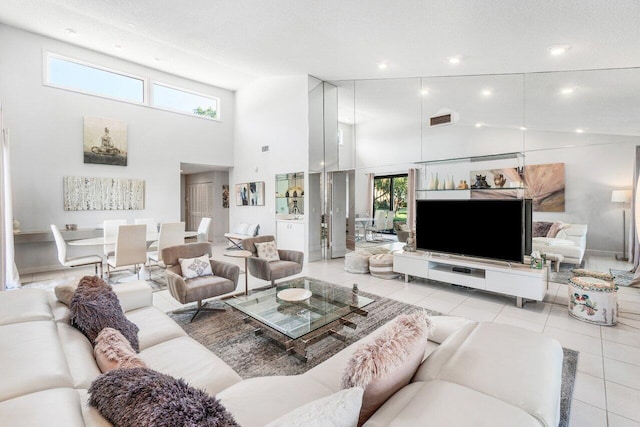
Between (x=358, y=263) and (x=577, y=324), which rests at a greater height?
(x=358, y=263)

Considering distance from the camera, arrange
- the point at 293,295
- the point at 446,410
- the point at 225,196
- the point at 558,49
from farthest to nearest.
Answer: the point at 225,196
the point at 558,49
the point at 293,295
the point at 446,410

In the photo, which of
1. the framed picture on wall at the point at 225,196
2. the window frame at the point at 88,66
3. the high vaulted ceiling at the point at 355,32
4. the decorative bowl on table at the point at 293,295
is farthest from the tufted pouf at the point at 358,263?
the window frame at the point at 88,66

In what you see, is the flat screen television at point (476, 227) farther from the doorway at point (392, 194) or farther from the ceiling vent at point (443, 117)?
the ceiling vent at point (443, 117)

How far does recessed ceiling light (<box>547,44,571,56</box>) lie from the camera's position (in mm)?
3539

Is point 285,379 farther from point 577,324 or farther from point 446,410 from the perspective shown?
point 577,324

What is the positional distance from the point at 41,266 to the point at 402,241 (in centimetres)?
713

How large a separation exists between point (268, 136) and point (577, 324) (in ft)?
22.0

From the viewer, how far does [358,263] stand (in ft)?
17.1

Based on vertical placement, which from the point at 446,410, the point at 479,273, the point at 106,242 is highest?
the point at 106,242

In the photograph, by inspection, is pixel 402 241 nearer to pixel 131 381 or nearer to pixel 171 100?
pixel 131 381

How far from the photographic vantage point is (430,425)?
0.89 metres

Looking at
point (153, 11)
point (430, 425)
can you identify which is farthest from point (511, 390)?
point (153, 11)

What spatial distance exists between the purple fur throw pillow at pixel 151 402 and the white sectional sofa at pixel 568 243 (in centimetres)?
509

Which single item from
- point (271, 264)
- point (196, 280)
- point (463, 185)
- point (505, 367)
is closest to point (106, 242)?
→ point (196, 280)
